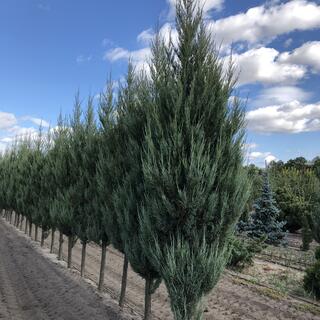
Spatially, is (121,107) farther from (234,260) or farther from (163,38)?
(234,260)

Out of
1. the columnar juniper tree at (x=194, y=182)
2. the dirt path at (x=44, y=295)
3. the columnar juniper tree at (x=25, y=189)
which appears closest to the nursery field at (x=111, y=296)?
the dirt path at (x=44, y=295)

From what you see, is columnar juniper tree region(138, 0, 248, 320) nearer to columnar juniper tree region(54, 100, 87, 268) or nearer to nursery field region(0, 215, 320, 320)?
nursery field region(0, 215, 320, 320)

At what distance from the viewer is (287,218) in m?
31.6

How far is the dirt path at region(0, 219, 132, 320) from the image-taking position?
29.1 ft

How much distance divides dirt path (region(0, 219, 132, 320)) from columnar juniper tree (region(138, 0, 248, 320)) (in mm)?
3048

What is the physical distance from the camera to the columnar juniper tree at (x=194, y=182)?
20.0 feet

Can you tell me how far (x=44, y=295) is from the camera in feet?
34.7

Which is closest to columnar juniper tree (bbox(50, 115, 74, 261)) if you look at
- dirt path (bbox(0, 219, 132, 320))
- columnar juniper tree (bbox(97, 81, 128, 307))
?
dirt path (bbox(0, 219, 132, 320))

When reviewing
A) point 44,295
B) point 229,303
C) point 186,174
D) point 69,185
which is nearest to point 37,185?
point 69,185

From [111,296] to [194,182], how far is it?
6.20 meters

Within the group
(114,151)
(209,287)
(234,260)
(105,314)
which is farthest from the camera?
(234,260)

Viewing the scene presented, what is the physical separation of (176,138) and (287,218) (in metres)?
27.6

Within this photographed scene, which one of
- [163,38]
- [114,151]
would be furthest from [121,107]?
[163,38]

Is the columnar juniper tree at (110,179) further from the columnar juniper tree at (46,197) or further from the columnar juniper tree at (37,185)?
the columnar juniper tree at (37,185)
